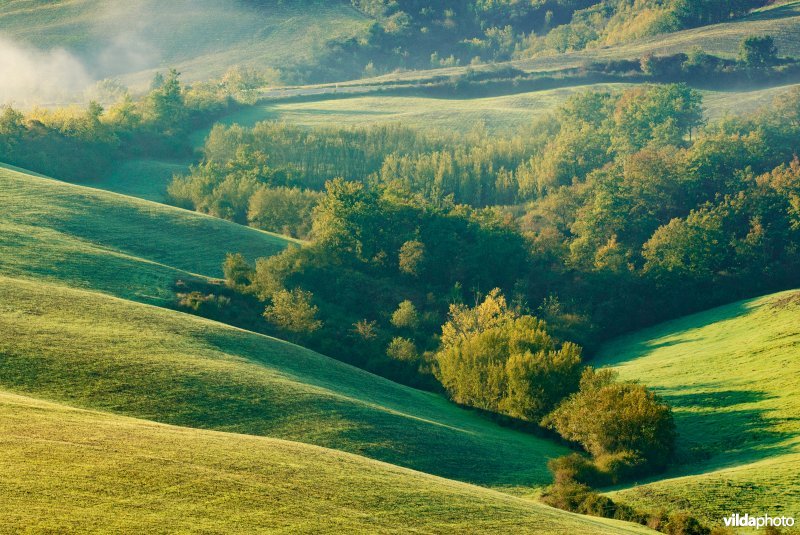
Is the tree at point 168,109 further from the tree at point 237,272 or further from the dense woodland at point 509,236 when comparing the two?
the tree at point 237,272

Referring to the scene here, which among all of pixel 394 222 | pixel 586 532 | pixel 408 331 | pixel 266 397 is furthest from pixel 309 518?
pixel 394 222

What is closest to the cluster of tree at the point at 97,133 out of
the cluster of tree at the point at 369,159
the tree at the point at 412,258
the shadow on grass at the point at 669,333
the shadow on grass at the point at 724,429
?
the cluster of tree at the point at 369,159

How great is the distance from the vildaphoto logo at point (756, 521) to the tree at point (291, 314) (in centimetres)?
4925

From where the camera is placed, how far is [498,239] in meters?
118

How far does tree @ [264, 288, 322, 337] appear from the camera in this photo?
89562 millimetres

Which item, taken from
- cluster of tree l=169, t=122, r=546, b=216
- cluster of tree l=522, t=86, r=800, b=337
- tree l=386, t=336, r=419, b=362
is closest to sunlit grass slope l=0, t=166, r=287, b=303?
tree l=386, t=336, r=419, b=362

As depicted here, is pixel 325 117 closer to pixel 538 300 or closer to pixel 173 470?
pixel 538 300

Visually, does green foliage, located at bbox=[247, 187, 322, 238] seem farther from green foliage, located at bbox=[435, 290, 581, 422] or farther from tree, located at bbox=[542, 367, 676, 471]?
tree, located at bbox=[542, 367, 676, 471]

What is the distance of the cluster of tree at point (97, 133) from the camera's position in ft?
474

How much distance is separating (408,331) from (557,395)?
26735mm

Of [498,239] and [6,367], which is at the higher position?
[6,367]

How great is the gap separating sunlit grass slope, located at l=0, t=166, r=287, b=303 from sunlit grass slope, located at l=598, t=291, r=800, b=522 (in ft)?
143

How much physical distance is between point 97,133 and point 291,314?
8212 centimetres

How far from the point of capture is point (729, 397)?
2790 inches
